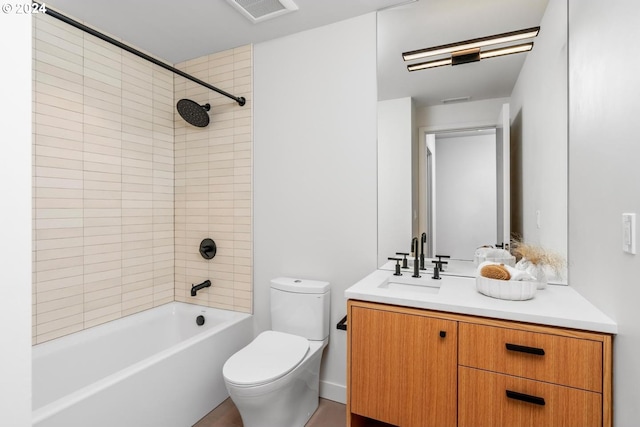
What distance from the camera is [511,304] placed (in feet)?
4.39

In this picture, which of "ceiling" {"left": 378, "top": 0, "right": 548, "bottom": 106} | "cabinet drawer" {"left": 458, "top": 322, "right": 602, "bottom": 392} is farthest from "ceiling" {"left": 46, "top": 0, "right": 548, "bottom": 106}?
"cabinet drawer" {"left": 458, "top": 322, "right": 602, "bottom": 392}

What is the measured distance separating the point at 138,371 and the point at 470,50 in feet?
8.21

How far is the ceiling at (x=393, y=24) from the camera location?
5.89ft

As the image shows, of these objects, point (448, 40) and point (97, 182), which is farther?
point (97, 182)

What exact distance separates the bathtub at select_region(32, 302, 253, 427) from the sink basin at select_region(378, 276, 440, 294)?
3.87 ft

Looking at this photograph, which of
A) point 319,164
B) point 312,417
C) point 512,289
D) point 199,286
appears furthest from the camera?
point 199,286

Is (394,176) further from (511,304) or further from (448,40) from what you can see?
(511,304)

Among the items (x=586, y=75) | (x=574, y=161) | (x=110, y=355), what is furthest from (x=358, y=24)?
(x=110, y=355)

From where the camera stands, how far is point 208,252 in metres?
2.62

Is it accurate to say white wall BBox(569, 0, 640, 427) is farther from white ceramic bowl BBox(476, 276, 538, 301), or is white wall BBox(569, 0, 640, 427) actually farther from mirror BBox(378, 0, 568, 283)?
white ceramic bowl BBox(476, 276, 538, 301)

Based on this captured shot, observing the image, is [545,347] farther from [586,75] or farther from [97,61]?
[97,61]

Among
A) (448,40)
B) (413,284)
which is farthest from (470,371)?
(448,40)

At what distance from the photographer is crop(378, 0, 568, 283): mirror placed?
162 cm

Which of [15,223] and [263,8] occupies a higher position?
[263,8]
